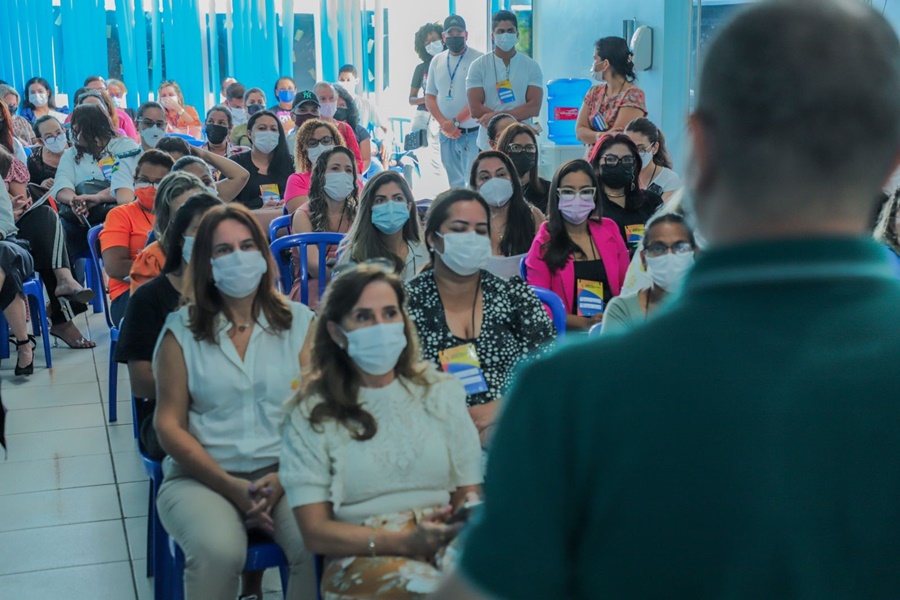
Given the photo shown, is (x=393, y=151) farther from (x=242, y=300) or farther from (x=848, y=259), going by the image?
(x=848, y=259)

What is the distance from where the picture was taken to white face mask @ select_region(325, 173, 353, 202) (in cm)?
530

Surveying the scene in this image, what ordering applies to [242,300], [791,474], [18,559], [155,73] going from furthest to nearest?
[155,73] < [18,559] < [242,300] < [791,474]

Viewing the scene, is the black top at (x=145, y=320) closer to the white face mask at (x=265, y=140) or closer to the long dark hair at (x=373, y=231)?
the long dark hair at (x=373, y=231)

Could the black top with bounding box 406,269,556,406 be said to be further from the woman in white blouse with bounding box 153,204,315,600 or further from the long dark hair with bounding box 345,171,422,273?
the long dark hair with bounding box 345,171,422,273

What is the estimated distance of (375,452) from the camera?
243 cm

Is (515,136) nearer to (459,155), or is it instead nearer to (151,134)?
(459,155)

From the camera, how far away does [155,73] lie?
12570 mm

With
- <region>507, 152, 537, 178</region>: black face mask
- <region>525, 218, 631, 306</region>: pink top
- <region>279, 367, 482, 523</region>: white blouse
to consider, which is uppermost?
<region>507, 152, 537, 178</region>: black face mask

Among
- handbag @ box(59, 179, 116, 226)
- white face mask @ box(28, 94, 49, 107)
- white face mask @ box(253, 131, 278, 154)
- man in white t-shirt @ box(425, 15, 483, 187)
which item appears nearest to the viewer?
white face mask @ box(253, 131, 278, 154)

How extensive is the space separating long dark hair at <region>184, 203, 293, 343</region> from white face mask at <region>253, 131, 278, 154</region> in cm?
360

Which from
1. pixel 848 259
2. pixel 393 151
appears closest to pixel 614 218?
pixel 848 259

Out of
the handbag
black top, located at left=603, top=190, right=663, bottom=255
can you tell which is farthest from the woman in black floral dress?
the handbag

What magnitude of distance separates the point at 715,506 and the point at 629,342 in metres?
0.12

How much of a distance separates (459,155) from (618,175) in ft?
10.6
